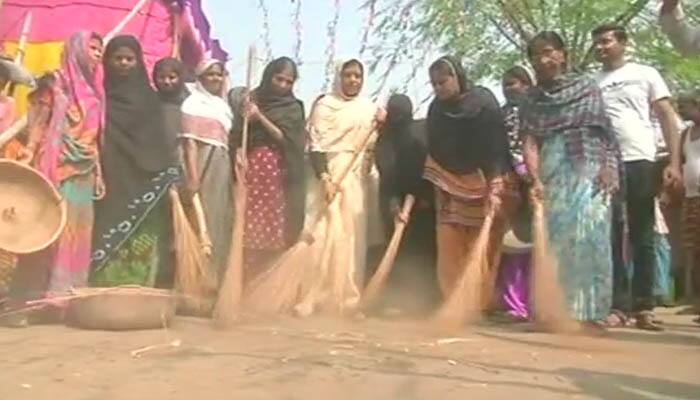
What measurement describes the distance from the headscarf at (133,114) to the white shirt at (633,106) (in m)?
2.66

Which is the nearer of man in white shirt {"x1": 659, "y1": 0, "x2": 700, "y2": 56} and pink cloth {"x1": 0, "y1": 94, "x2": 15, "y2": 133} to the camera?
man in white shirt {"x1": 659, "y1": 0, "x2": 700, "y2": 56}

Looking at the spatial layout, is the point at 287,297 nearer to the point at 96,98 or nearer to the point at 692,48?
the point at 96,98

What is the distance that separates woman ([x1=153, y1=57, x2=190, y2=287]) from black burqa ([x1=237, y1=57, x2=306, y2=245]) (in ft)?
1.53

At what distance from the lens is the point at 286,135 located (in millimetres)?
7492

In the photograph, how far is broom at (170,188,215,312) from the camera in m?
7.03

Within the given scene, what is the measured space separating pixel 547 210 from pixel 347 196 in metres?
1.55

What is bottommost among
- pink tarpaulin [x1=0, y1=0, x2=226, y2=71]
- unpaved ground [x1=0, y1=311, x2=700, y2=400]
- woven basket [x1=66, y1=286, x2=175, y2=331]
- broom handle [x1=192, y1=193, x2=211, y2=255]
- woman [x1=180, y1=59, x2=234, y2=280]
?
unpaved ground [x1=0, y1=311, x2=700, y2=400]

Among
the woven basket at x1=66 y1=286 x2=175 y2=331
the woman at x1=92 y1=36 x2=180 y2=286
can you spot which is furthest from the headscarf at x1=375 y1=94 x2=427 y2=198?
the woven basket at x1=66 y1=286 x2=175 y2=331

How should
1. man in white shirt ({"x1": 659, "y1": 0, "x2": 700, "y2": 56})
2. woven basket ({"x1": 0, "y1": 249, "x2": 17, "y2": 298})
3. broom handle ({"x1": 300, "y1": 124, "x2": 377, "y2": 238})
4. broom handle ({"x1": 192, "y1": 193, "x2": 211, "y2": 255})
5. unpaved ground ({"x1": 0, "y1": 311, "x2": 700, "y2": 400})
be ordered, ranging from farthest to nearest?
broom handle ({"x1": 300, "y1": 124, "x2": 377, "y2": 238}) → broom handle ({"x1": 192, "y1": 193, "x2": 211, "y2": 255}) → woven basket ({"x1": 0, "y1": 249, "x2": 17, "y2": 298}) → man in white shirt ({"x1": 659, "y1": 0, "x2": 700, "y2": 56}) → unpaved ground ({"x1": 0, "y1": 311, "x2": 700, "y2": 400})

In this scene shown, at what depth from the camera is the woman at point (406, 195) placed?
24.8 ft

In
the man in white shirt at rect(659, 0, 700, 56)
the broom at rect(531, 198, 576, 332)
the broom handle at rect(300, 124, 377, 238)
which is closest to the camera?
the man in white shirt at rect(659, 0, 700, 56)

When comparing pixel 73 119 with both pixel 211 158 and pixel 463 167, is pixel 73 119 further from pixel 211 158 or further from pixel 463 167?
pixel 463 167

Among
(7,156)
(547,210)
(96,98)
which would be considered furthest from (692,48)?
(7,156)

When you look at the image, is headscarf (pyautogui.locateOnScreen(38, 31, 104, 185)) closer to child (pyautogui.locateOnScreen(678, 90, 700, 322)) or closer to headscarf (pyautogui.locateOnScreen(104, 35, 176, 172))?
headscarf (pyautogui.locateOnScreen(104, 35, 176, 172))
